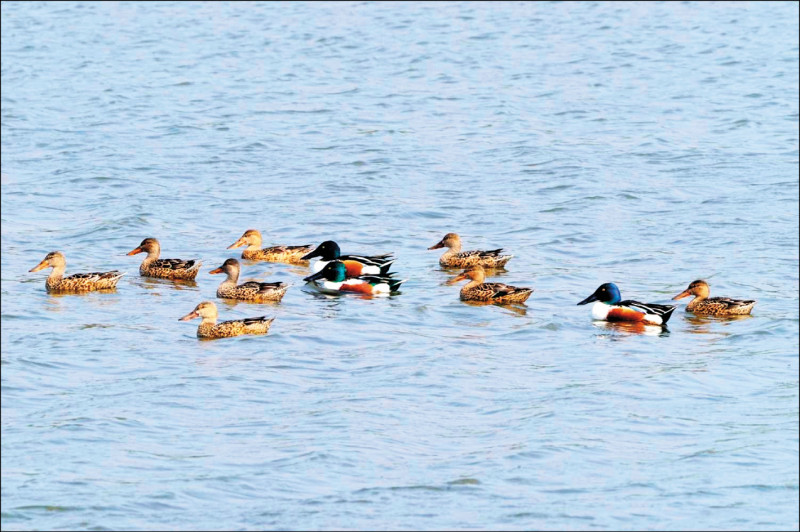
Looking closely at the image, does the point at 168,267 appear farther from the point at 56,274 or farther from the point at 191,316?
the point at 191,316

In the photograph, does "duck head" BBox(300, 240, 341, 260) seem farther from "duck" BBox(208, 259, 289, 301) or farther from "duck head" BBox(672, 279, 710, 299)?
"duck head" BBox(672, 279, 710, 299)

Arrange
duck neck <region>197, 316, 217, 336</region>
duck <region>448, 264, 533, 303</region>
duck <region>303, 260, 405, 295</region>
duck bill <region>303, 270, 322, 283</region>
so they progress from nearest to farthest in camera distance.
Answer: duck neck <region>197, 316, 217, 336</region> → duck <region>448, 264, 533, 303</region> → duck <region>303, 260, 405, 295</region> → duck bill <region>303, 270, 322, 283</region>

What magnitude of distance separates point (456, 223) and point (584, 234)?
2170mm

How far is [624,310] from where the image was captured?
16797 mm

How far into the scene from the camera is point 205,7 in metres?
47.8

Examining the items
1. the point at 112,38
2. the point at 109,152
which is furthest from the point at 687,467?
the point at 112,38

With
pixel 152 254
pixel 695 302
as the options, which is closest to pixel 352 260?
pixel 152 254

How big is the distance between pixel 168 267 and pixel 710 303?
7.34 meters

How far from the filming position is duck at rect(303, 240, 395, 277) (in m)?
18.9

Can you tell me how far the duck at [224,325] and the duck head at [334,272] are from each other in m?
2.90

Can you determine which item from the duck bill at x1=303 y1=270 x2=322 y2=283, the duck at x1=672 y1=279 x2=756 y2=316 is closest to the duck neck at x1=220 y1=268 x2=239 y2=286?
the duck bill at x1=303 y1=270 x2=322 y2=283

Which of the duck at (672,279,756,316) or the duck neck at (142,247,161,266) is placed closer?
the duck at (672,279,756,316)

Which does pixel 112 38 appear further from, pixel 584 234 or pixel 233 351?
pixel 233 351

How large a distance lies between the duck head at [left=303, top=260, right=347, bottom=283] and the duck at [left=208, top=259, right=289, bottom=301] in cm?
85
